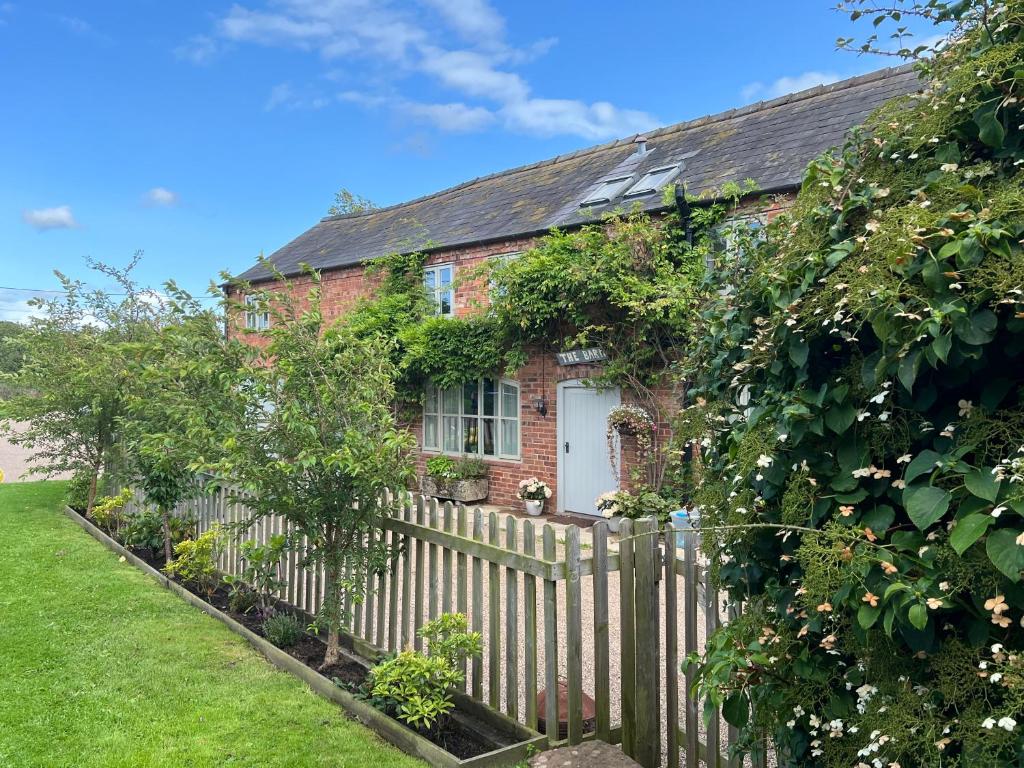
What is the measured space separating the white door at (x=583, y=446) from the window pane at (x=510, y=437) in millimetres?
1162

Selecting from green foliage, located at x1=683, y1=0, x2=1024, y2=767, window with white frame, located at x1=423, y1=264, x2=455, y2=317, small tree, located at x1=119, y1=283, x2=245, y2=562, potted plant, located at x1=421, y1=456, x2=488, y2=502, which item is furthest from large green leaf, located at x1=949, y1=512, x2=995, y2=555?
window with white frame, located at x1=423, y1=264, x2=455, y2=317

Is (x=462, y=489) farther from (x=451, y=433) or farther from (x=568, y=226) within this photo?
(x=568, y=226)

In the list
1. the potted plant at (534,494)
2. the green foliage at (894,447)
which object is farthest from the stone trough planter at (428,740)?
the potted plant at (534,494)

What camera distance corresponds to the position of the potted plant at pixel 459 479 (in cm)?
1291

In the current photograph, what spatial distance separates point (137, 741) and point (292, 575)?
2289 mm

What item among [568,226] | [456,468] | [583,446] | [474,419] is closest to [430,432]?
A: [474,419]

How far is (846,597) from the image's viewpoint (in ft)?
5.22

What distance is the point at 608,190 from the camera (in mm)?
13000

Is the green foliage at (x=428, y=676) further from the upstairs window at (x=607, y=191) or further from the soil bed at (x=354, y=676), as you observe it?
the upstairs window at (x=607, y=191)

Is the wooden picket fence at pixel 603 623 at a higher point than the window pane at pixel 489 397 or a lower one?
lower

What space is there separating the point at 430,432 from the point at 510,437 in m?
2.49

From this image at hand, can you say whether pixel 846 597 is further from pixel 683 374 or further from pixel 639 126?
pixel 639 126

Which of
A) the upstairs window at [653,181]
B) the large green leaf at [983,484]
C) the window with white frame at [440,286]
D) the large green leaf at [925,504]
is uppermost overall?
the upstairs window at [653,181]

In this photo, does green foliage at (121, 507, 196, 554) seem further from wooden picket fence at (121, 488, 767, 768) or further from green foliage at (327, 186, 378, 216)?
green foliage at (327, 186, 378, 216)
